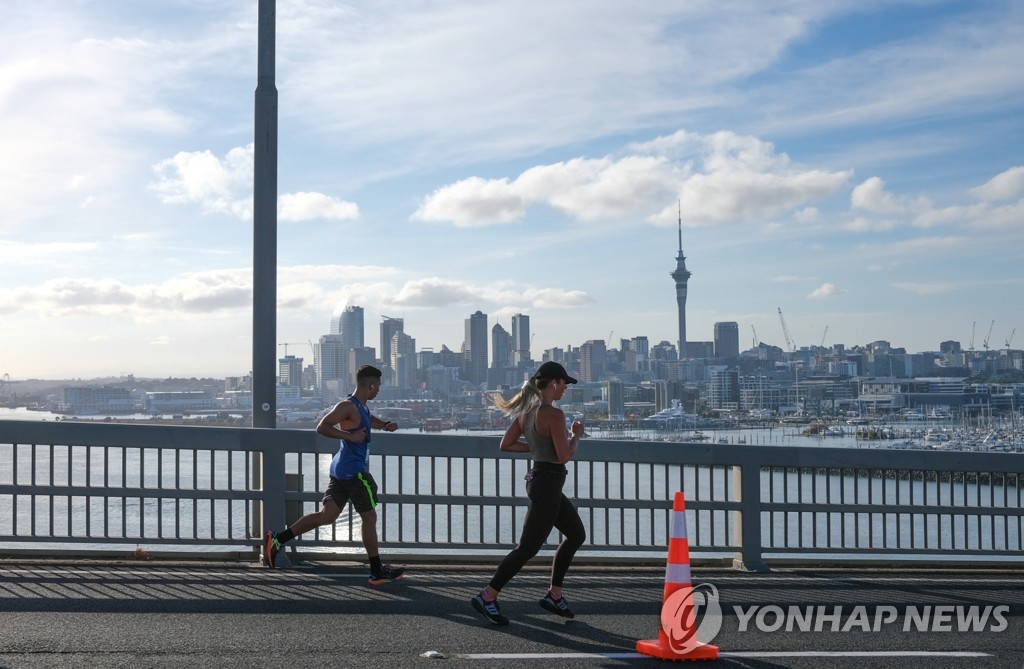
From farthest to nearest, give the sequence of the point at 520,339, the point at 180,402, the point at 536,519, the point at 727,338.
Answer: the point at 727,338
the point at 520,339
the point at 180,402
the point at 536,519

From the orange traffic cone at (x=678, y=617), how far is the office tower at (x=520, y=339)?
6376cm

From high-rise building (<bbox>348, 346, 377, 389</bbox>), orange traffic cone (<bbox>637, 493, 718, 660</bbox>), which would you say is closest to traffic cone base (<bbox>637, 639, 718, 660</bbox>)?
orange traffic cone (<bbox>637, 493, 718, 660</bbox>)

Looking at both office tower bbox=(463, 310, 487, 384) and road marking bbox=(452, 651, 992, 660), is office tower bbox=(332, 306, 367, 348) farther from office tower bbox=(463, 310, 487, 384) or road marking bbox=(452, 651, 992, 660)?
road marking bbox=(452, 651, 992, 660)

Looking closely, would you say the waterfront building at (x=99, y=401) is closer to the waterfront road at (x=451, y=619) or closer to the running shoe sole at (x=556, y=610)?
the waterfront road at (x=451, y=619)

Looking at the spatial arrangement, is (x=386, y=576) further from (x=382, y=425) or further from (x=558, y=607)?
(x=558, y=607)

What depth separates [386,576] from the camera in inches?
349

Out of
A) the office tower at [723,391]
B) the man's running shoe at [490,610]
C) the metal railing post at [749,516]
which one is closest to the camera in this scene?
the man's running shoe at [490,610]

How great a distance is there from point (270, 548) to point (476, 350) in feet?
198

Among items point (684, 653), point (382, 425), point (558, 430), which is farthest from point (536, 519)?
point (382, 425)

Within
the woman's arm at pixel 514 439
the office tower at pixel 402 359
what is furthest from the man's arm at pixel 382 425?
the office tower at pixel 402 359

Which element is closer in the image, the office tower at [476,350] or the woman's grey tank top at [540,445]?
the woman's grey tank top at [540,445]

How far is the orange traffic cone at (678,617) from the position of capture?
6.39m

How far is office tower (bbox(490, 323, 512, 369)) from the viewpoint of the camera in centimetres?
6881

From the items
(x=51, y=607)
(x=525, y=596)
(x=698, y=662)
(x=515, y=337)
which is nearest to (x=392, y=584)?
(x=525, y=596)
